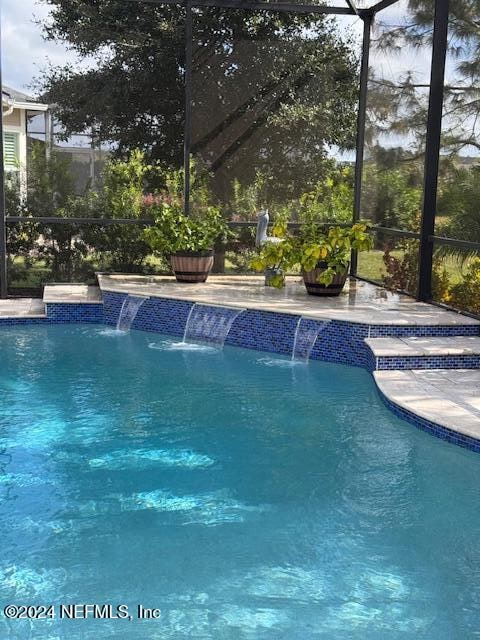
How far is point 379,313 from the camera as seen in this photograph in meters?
7.38

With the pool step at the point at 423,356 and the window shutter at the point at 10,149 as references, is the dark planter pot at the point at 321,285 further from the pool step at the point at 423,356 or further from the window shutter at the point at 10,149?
the window shutter at the point at 10,149

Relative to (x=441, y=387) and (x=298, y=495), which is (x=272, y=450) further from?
(x=441, y=387)

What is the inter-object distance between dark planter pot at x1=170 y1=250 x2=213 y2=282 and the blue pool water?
333 centimetres

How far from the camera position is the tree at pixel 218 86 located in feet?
31.5

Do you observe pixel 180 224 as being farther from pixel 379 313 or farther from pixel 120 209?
pixel 379 313

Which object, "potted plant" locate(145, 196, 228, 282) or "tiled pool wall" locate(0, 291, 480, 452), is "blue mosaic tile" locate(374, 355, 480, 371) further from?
"potted plant" locate(145, 196, 228, 282)

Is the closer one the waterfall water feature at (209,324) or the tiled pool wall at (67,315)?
the waterfall water feature at (209,324)

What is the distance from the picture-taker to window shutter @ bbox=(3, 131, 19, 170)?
934 centimetres

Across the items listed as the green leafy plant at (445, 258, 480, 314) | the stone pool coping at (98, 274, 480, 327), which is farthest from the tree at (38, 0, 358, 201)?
the green leafy plant at (445, 258, 480, 314)

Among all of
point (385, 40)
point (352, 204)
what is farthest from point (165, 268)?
point (385, 40)

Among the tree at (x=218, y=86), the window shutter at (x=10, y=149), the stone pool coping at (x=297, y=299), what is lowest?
the stone pool coping at (x=297, y=299)

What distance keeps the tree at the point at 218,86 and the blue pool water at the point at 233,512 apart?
4.69 m

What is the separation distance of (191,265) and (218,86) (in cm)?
251

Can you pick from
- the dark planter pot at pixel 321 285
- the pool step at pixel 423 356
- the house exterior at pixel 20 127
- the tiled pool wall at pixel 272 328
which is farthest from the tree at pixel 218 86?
the pool step at pixel 423 356
